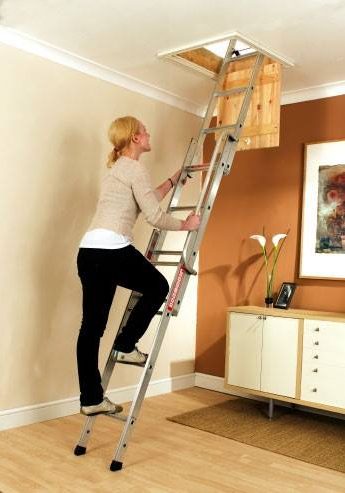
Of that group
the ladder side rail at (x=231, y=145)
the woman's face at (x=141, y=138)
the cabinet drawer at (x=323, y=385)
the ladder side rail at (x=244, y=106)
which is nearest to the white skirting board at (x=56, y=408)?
the cabinet drawer at (x=323, y=385)

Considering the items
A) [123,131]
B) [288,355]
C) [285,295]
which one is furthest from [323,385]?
[123,131]

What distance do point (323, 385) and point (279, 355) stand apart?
1.18 ft

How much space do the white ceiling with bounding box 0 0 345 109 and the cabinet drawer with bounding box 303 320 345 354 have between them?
5.65ft

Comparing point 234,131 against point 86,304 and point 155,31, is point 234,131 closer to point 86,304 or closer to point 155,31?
point 155,31

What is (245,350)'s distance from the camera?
3930mm

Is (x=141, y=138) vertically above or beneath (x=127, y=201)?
above

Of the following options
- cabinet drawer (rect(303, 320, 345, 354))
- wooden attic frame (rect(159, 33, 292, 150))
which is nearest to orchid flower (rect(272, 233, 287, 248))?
cabinet drawer (rect(303, 320, 345, 354))

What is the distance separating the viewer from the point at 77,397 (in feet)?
12.4

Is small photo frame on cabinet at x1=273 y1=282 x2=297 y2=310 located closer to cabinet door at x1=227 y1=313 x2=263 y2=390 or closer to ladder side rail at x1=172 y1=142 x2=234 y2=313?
cabinet door at x1=227 y1=313 x2=263 y2=390

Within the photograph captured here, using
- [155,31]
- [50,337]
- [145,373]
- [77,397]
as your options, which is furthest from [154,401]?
[155,31]

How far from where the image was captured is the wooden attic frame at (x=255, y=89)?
3.48 meters

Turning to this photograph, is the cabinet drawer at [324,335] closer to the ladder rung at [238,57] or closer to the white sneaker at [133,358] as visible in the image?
the white sneaker at [133,358]

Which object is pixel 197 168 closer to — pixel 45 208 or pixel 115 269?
pixel 115 269

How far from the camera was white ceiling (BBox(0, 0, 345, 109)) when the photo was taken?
2.88m
